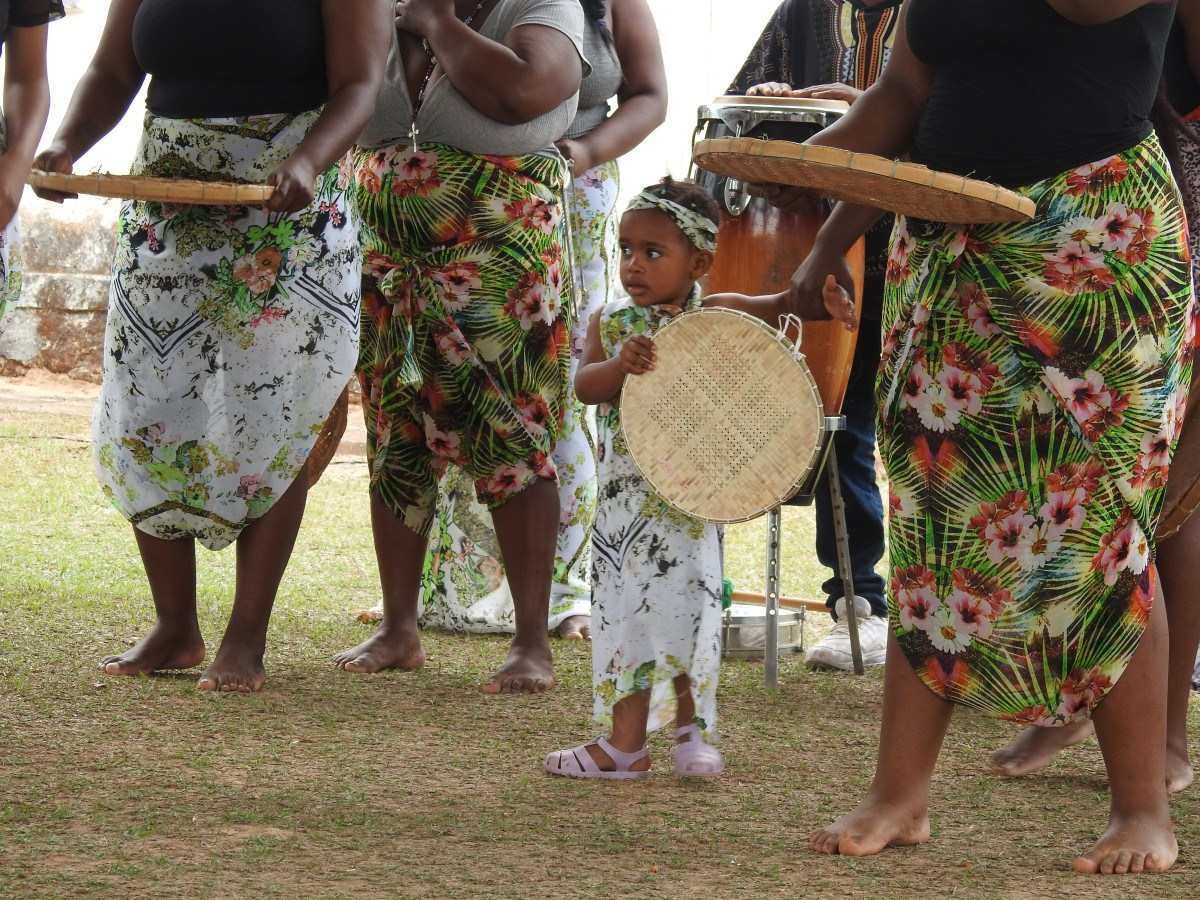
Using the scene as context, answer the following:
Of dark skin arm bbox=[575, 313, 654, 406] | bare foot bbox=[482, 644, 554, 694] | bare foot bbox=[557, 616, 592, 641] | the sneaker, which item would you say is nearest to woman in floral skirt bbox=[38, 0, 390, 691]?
bare foot bbox=[482, 644, 554, 694]

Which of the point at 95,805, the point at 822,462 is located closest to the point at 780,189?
the point at 822,462

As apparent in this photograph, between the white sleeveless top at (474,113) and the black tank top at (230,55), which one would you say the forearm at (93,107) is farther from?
the white sleeveless top at (474,113)

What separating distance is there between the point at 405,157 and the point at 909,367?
1795mm

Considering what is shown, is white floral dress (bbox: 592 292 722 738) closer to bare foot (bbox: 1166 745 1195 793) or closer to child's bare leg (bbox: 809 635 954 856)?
child's bare leg (bbox: 809 635 954 856)

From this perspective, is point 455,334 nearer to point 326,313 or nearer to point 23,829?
point 326,313

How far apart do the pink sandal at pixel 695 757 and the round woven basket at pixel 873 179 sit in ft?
4.13

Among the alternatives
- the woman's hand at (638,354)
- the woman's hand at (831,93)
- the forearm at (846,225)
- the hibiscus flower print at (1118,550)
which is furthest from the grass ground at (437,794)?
the woman's hand at (831,93)

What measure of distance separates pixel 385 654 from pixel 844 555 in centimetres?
134

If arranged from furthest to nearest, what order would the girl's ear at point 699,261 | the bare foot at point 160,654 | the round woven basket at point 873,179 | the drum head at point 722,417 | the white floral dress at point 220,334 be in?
the bare foot at point 160,654 → the white floral dress at point 220,334 → the girl's ear at point 699,261 → the drum head at point 722,417 → the round woven basket at point 873,179

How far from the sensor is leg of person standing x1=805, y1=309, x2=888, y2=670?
5.07 meters

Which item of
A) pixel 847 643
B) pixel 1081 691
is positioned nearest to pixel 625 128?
pixel 847 643

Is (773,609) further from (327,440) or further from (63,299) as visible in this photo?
(63,299)

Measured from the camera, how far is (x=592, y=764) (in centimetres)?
357

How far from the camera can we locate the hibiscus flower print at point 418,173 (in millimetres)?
4359
